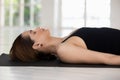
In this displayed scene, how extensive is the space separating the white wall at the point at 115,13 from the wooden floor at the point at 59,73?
3.43m

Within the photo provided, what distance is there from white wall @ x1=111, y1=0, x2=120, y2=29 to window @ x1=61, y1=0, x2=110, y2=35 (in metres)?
0.20

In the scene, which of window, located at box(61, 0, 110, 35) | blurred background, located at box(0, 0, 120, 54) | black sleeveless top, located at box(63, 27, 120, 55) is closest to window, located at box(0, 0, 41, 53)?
blurred background, located at box(0, 0, 120, 54)

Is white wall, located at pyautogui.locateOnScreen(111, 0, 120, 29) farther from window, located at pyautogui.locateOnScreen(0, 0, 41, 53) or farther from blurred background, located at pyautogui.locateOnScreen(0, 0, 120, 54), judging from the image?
window, located at pyautogui.locateOnScreen(0, 0, 41, 53)

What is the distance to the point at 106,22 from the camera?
5410mm

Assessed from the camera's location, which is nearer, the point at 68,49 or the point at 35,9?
the point at 68,49

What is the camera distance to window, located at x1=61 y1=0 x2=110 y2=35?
5398mm

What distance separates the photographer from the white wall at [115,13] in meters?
5.10

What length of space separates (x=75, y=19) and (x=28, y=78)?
419cm

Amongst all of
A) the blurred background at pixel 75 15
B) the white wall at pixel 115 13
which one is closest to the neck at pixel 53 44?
the blurred background at pixel 75 15

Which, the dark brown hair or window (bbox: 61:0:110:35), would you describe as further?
window (bbox: 61:0:110:35)

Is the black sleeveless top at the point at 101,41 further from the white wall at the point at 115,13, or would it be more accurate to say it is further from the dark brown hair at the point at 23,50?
the white wall at the point at 115,13

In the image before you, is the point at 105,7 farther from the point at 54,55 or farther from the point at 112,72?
the point at 112,72

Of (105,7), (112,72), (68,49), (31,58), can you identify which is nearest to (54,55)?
(31,58)

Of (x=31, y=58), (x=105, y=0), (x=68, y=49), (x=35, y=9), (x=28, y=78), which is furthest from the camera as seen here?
(x=35, y=9)
